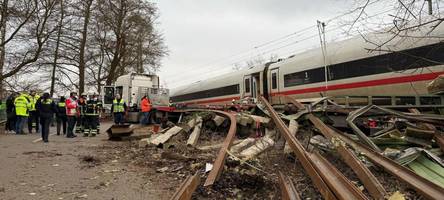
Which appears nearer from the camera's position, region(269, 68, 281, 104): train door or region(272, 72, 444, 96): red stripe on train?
region(272, 72, 444, 96): red stripe on train

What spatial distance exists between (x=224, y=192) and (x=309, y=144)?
2.00m

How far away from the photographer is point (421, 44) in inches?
373

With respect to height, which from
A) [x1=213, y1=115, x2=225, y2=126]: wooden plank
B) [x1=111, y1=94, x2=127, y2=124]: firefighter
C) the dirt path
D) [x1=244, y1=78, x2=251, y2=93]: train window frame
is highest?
[x1=244, y1=78, x2=251, y2=93]: train window frame

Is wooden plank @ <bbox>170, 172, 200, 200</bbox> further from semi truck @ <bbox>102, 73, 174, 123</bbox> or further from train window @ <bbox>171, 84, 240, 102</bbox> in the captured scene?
semi truck @ <bbox>102, 73, 174, 123</bbox>

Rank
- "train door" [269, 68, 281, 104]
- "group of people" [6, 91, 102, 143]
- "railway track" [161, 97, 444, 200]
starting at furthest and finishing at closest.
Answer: "train door" [269, 68, 281, 104], "group of people" [6, 91, 102, 143], "railway track" [161, 97, 444, 200]

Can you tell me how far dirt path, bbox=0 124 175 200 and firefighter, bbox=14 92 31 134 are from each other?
188 inches

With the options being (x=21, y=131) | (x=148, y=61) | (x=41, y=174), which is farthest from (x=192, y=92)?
(x=41, y=174)

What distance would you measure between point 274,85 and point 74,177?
1129cm

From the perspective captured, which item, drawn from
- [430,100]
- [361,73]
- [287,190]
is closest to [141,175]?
[287,190]

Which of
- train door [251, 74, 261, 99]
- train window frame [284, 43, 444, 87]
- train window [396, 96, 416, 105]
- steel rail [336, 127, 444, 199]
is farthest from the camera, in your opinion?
train door [251, 74, 261, 99]

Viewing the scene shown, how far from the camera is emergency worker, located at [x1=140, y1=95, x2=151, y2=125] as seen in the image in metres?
17.1

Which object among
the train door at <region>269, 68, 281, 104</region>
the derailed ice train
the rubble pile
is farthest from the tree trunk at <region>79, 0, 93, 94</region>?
the rubble pile

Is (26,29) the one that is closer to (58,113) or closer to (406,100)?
(58,113)

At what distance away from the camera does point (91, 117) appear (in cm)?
1255
